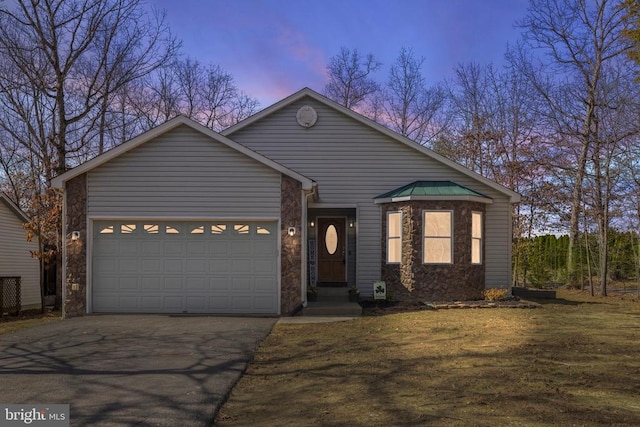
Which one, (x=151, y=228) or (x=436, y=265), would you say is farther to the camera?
(x=436, y=265)

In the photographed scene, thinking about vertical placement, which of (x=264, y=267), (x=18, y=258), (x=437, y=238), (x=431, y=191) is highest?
(x=431, y=191)

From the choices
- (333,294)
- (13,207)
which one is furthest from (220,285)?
(13,207)

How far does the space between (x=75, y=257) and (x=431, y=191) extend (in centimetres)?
943

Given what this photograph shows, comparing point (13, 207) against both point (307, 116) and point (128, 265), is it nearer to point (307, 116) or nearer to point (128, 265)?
point (128, 265)

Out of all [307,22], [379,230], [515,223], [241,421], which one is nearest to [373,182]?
[379,230]

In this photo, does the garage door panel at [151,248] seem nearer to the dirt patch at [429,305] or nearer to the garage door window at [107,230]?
the garage door window at [107,230]

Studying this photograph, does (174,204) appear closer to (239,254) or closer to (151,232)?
(151,232)

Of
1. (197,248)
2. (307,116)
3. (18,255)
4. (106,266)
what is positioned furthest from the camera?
(18,255)

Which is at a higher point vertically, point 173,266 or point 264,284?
point 173,266

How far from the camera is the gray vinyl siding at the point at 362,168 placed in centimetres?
1689

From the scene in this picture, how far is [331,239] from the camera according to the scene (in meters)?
17.9

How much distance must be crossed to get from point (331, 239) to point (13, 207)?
13949 millimetres

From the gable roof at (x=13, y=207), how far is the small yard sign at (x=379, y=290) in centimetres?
1560

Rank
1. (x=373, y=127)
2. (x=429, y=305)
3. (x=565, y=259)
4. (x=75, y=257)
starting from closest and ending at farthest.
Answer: (x=75, y=257) < (x=429, y=305) < (x=373, y=127) < (x=565, y=259)
